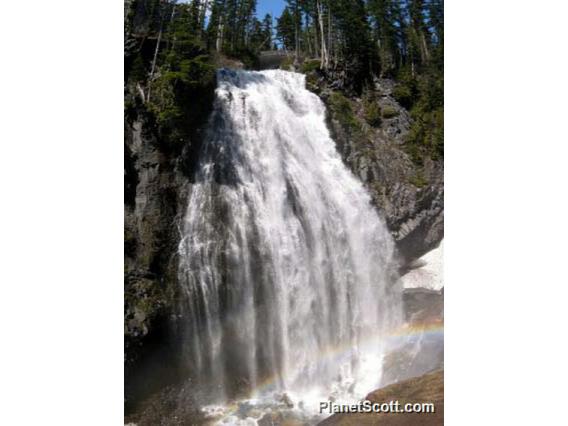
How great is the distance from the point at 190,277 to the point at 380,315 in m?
3.60

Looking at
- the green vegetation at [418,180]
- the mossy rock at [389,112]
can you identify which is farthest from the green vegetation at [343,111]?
the green vegetation at [418,180]

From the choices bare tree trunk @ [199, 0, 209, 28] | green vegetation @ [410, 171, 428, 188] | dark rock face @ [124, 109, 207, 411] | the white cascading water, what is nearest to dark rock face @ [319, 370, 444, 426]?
the white cascading water

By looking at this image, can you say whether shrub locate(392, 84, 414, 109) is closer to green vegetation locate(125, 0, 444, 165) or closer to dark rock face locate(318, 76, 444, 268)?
green vegetation locate(125, 0, 444, 165)

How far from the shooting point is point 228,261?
8.81m

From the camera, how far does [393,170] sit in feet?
33.9

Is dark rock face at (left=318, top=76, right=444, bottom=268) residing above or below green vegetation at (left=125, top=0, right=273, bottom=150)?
below

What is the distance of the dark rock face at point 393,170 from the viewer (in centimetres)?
948

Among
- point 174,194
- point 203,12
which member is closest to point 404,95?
point 203,12

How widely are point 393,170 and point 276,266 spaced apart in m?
3.36

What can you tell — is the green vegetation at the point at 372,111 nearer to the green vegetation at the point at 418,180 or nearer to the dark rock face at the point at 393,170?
the dark rock face at the point at 393,170

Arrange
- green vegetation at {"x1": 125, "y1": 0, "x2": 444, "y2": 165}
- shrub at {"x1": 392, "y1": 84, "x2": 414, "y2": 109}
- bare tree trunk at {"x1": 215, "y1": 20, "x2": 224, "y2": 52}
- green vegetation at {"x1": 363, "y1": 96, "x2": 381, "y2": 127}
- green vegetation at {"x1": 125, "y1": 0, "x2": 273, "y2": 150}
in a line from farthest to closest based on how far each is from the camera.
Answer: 1. green vegetation at {"x1": 363, "y1": 96, "x2": 381, "y2": 127}
2. shrub at {"x1": 392, "y1": 84, "x2": 414, "y2": 109}
3. bare tree trunk at {"x1": 215, "y1": 20, "x2": 224, "y2": 52}
4. green vegetation at {"x1": 125, "y1": 0, "x2": 444, "y2": 165}
5. green vegetation at {"x1": 125, "y1": 0, "x2": 273, "y2": 150}

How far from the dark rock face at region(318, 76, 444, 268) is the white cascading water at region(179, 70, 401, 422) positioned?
1.15ft

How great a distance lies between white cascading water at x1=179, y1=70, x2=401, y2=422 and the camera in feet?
28.3
